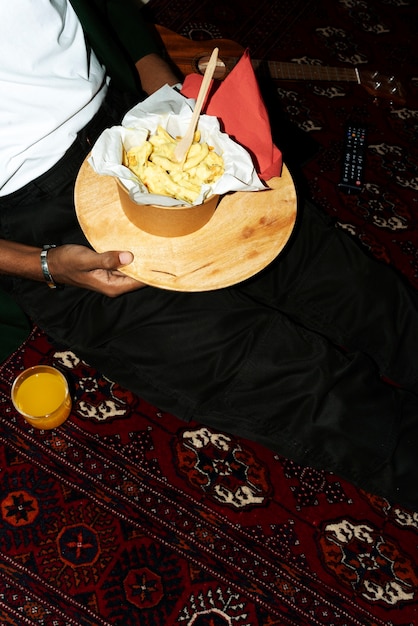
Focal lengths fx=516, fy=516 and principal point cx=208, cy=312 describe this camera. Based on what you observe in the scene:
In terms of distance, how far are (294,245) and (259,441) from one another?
1.69 feet

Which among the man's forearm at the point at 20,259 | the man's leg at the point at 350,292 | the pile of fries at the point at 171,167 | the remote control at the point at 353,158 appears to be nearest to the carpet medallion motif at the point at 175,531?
the man's leg at the point at 350,292

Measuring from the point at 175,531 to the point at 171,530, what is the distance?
0.01m

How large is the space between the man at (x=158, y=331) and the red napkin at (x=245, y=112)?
31cm

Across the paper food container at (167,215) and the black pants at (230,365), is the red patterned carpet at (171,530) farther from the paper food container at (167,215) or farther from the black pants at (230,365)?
the paper food container at (167,215)

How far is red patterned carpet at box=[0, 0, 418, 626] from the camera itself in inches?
53.9

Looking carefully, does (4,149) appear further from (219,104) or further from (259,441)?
(259,441)

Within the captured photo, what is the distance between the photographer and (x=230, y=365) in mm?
1191

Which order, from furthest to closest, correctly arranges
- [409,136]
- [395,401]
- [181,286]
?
1. [409,136]
2. [395,401]
3. [181,286]

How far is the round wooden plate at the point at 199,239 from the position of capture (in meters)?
0.96

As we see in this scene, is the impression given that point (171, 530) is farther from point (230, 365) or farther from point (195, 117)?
point (195, 117)

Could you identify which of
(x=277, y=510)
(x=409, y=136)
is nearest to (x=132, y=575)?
(x=277, y=510)

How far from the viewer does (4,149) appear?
110 centimetres

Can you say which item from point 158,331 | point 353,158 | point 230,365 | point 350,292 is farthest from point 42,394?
point 353,158

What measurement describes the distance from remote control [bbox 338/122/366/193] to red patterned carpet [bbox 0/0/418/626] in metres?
1.01
